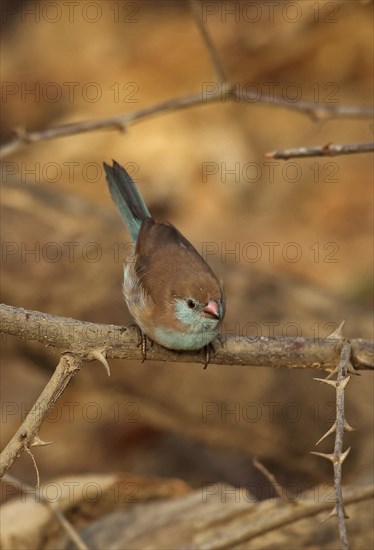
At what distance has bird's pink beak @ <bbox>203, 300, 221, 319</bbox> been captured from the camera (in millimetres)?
3766

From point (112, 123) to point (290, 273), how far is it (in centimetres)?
468

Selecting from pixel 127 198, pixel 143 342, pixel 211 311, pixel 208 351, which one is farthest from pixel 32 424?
pixel 127 198

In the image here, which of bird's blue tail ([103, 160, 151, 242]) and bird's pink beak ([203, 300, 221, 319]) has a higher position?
bird's blue tail ([103, 160, 151, 242])

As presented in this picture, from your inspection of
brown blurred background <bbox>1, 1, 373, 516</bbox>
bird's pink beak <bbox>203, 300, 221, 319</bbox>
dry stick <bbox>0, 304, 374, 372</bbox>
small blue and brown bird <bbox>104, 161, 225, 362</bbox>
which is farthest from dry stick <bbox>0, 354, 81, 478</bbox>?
brown blurred background <bbox>1, 1, 373, 516</bbox>

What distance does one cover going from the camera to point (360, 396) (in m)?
5.62

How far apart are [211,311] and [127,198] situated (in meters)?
1.14

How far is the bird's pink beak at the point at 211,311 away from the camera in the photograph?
12.4 feet

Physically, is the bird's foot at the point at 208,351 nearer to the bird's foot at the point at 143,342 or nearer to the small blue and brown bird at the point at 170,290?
the small blue and brown bird at the point at 170,290

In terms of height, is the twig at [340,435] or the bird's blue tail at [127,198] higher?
the bird's blue tail at [127,198]

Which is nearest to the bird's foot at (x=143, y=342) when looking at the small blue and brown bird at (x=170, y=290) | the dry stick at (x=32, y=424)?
the small blue and brown bird at (x=170, y=290)

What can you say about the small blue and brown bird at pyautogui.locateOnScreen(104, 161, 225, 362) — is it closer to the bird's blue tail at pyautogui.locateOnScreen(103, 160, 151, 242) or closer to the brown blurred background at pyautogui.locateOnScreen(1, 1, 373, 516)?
the bird's blue tail at pyautogui.locateOnScreen(103, 160, 151, 242)

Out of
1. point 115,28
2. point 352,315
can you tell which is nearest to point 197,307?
point 352,315

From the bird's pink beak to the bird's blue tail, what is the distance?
984 millimetres

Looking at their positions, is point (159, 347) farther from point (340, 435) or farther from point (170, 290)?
point (340, 435)
